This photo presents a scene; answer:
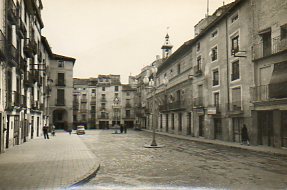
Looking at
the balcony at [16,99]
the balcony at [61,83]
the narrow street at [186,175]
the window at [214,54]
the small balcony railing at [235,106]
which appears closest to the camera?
the narrow street at [186,175]

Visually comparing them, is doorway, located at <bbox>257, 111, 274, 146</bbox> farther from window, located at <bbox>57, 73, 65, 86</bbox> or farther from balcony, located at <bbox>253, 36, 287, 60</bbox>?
window, located at <bbox>57, 73, 65, 86</bbox>

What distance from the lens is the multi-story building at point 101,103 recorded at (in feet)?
232

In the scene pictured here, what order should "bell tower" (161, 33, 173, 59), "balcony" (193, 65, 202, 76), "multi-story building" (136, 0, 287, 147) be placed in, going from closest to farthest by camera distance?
1. "multi-story building" (136, 0, 287, 147)
2. "balcony" (193, 65, 202, 76)
3. "bell tower" (161, 33, 173, 59)

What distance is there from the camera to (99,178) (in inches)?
338

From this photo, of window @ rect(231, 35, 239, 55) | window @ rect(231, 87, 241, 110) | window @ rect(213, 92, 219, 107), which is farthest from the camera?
window @ rect(213, 92, 219, 107)

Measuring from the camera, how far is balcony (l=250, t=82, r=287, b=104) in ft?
56.4

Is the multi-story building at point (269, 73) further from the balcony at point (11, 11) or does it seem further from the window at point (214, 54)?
the balcony at point (11, 11)

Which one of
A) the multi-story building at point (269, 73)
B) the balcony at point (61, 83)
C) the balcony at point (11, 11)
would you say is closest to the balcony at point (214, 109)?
the multi-story building at point (269, 73)

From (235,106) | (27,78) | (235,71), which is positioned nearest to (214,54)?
(235,71)

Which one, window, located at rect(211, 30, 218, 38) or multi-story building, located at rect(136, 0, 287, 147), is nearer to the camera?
multi-story building, located at rect(136, 0, 287, 147)

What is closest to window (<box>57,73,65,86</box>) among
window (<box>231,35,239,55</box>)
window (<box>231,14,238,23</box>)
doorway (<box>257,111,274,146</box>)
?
window (<box>231,35,239,55</box>)

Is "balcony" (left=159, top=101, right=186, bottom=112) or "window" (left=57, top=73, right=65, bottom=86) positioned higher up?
"window" (left=57, top=73, right=65, bottom=86)

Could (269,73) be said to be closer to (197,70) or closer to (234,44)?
(234,44)

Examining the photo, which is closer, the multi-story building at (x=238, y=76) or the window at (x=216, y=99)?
the multi-story building at (x=238, y=76)
